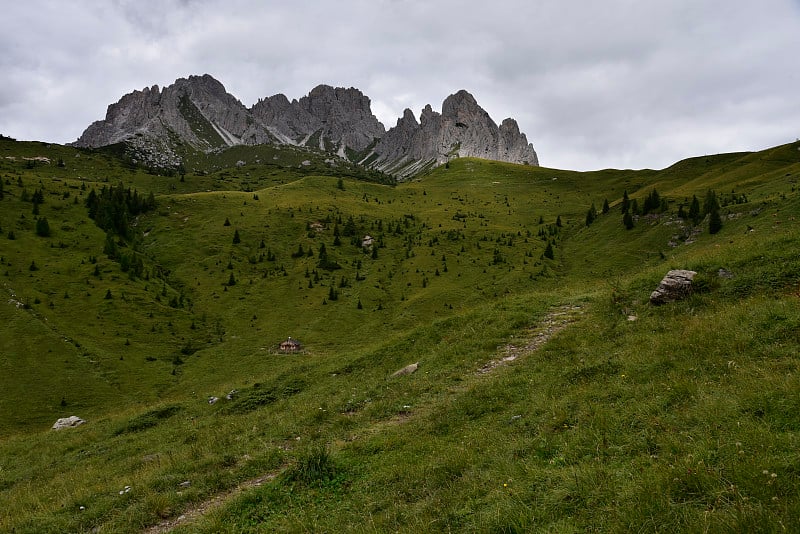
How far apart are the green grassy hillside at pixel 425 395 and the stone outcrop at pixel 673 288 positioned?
0.51 metres

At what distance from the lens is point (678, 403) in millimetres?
9203

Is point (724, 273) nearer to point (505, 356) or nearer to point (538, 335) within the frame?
point (538, 335)

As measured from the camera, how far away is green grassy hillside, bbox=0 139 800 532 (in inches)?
274

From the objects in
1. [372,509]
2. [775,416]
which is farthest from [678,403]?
[372,509]

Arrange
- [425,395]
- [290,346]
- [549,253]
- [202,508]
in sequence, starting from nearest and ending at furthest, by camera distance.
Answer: [202,508] → [425,395] → [290,346] → [549,253]

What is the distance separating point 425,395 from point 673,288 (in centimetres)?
1199

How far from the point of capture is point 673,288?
57.9 ft

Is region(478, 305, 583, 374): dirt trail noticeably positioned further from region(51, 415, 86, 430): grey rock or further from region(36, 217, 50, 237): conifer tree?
region(36, 217, 50, 237): conifer tree

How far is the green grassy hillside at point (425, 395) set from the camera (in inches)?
274

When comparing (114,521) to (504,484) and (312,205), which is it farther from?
(312,205)

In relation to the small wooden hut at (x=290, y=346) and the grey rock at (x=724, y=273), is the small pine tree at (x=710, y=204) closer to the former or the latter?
the grey rock at (x=724, y=273)

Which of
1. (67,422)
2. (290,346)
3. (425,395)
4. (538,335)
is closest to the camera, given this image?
(425,395)

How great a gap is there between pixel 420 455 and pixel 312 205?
110 metres

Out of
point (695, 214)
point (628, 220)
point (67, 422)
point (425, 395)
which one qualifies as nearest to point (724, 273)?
point (425, 395)
